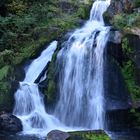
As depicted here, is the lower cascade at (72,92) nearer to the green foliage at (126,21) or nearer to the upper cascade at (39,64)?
the upper cascade at (39,64)

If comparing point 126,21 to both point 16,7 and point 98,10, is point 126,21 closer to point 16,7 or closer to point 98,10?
point 98,10

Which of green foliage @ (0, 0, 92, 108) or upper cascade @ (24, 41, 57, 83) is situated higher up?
green foliage @ (0, 0, 92, 108)

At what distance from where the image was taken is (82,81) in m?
14.7

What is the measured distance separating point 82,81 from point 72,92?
528 mm

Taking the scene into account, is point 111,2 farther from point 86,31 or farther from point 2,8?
point 2,8

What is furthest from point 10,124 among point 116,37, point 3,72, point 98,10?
point 98,10

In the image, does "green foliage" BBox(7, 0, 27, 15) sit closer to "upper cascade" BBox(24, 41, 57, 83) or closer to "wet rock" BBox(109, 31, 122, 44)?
"upper cascade" BBox(24, 41, 57, 83)

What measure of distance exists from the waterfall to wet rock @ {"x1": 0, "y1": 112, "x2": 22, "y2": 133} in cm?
162

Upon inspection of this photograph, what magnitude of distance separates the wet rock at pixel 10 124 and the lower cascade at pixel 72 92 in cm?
25

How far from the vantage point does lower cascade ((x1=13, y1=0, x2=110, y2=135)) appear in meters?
13.9

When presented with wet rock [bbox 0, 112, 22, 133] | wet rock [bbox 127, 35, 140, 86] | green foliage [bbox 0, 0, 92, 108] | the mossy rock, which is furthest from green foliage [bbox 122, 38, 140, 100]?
wet rock [bbox 0, 112, 22, 133]

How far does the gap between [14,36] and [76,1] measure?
469 centimetres

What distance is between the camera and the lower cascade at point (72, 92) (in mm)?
13891

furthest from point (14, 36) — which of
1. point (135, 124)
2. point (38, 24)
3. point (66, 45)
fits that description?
point (135, 124)
